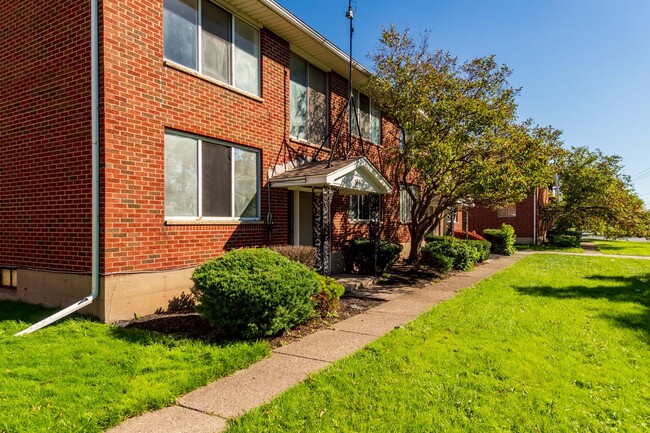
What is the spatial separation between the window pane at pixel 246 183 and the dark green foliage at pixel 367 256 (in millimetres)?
3959

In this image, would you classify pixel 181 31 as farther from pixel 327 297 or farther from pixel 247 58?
pixel 327 297

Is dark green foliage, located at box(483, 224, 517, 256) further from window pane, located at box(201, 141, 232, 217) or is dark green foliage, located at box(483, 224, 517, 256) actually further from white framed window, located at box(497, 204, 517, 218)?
window pane, located at box(201, 141, 232, 217)

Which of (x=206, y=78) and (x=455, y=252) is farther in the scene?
(x=455, y=252)

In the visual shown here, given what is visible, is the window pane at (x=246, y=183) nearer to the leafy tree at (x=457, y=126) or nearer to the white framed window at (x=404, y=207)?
the leafy tree at (x=457, y=126)

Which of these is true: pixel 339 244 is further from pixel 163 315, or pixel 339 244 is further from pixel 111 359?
pixel 111 359

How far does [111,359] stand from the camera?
15.6ft

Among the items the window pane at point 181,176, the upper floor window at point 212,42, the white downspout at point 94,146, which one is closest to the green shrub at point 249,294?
the white downspout at point 94,146

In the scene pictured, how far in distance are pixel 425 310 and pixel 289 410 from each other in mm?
4780

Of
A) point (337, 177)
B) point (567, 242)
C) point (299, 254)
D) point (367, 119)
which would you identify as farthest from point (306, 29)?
point (567, 242)

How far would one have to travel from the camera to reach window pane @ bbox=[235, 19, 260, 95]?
29.8 ft

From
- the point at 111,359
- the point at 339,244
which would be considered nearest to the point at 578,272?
the point at 339,244

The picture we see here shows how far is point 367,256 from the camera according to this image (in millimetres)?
12195

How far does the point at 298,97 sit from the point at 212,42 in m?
3.23

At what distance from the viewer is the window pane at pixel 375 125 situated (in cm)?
1505
